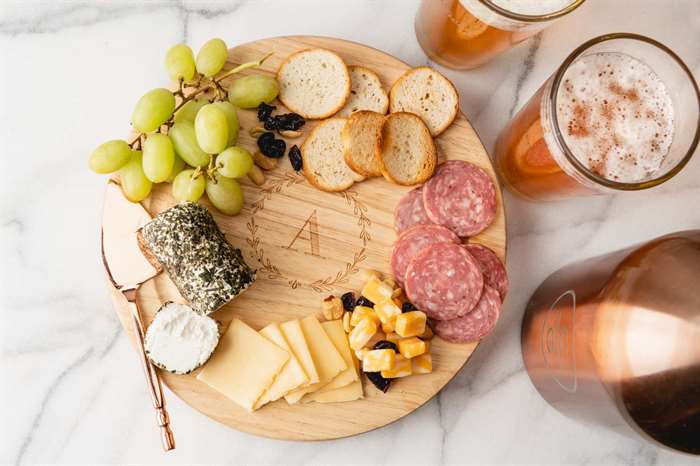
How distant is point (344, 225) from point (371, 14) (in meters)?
0.50

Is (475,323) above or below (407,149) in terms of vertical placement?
below

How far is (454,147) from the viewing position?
1.29 meters

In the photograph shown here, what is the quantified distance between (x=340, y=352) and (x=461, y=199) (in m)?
0.40

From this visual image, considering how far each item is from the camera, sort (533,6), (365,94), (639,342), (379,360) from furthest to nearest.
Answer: (365,94)
(379,360)
(533,6)
(639,342)

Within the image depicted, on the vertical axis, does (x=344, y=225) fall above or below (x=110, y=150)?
below

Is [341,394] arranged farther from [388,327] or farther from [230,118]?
[230,118]

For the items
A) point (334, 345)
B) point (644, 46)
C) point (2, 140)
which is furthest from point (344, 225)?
point (2, 140)

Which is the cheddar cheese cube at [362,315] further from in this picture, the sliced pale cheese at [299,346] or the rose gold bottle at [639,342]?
the rose gold bottle at [639,342]

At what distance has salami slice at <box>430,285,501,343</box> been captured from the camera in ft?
4.05

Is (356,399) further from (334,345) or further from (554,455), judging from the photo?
(554,455)

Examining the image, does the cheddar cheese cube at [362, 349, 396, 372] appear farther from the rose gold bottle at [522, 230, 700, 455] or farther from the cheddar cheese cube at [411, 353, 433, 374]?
the rose gold bottle at [522, 230, 700, 455]

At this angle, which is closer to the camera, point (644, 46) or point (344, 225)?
point (644, 46)

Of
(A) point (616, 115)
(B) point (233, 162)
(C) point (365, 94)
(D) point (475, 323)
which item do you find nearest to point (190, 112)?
(B) point (233, 162)

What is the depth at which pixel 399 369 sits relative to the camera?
120cm
